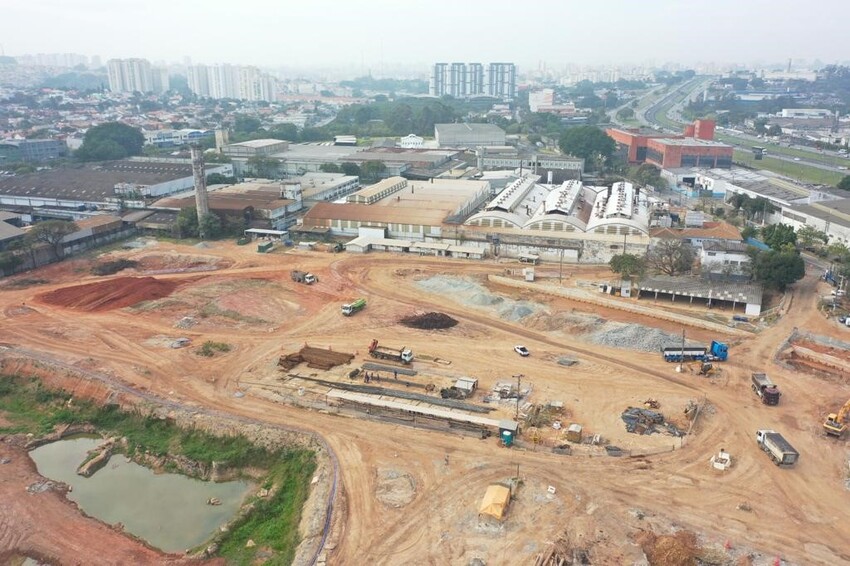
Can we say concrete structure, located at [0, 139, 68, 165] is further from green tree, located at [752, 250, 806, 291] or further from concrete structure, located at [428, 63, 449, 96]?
concrete structure, located at [428, 63, 449, 96]

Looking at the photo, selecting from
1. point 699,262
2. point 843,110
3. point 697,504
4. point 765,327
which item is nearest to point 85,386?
point 697,504

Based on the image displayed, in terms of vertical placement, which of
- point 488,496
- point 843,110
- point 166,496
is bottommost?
point 166,496

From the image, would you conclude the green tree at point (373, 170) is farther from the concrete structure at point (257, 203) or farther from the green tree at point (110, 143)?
the green tree at point (110, 143)

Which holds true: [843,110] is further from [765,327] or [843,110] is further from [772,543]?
[772,543]

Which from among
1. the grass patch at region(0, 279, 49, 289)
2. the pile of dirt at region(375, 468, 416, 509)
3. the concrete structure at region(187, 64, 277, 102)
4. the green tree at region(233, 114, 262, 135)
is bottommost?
the pile of dirt at region(375, 468, 416, 509)

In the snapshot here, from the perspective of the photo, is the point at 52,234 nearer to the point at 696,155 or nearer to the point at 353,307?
the point at 353,307

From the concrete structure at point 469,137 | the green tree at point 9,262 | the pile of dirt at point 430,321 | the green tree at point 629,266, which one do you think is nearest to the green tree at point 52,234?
the green tree at point 9,262

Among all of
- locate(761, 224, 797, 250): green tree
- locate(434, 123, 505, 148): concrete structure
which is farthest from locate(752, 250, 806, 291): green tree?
locate(434, 123, 505, 148): concrete structure
